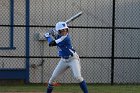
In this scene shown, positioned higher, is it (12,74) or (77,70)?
(77,70)

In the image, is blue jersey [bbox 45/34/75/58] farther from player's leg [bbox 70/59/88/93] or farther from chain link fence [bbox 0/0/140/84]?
chain link fence [bbox 0/0/140/84]

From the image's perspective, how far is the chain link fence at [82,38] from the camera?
48.7 ft

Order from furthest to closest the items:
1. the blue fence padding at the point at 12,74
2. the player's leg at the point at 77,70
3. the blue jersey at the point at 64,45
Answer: the blue fence padding at the point at 12,74
the blue jersey at the point at 64,45
the player's leg at the point at 77,70

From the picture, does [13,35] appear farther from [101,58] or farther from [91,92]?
[91,92]

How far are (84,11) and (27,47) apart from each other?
2.12m

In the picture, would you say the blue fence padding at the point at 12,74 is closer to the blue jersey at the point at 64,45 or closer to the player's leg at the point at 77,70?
the blue jersey at the point at 64,45

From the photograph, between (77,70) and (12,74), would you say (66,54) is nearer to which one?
(77,70)

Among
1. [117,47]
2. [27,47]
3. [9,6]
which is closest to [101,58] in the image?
[117,47]

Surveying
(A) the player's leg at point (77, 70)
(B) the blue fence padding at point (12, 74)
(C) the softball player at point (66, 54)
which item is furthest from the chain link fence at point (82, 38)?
(A) the player's leg at point (77, 70)

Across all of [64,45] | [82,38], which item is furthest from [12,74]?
[64,45]

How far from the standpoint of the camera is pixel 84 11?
600 inches

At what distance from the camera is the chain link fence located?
14.8m

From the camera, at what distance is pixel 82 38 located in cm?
1520

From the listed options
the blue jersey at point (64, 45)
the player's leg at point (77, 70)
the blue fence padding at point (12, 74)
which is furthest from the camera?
the blue fence padding at point (12, 74)
